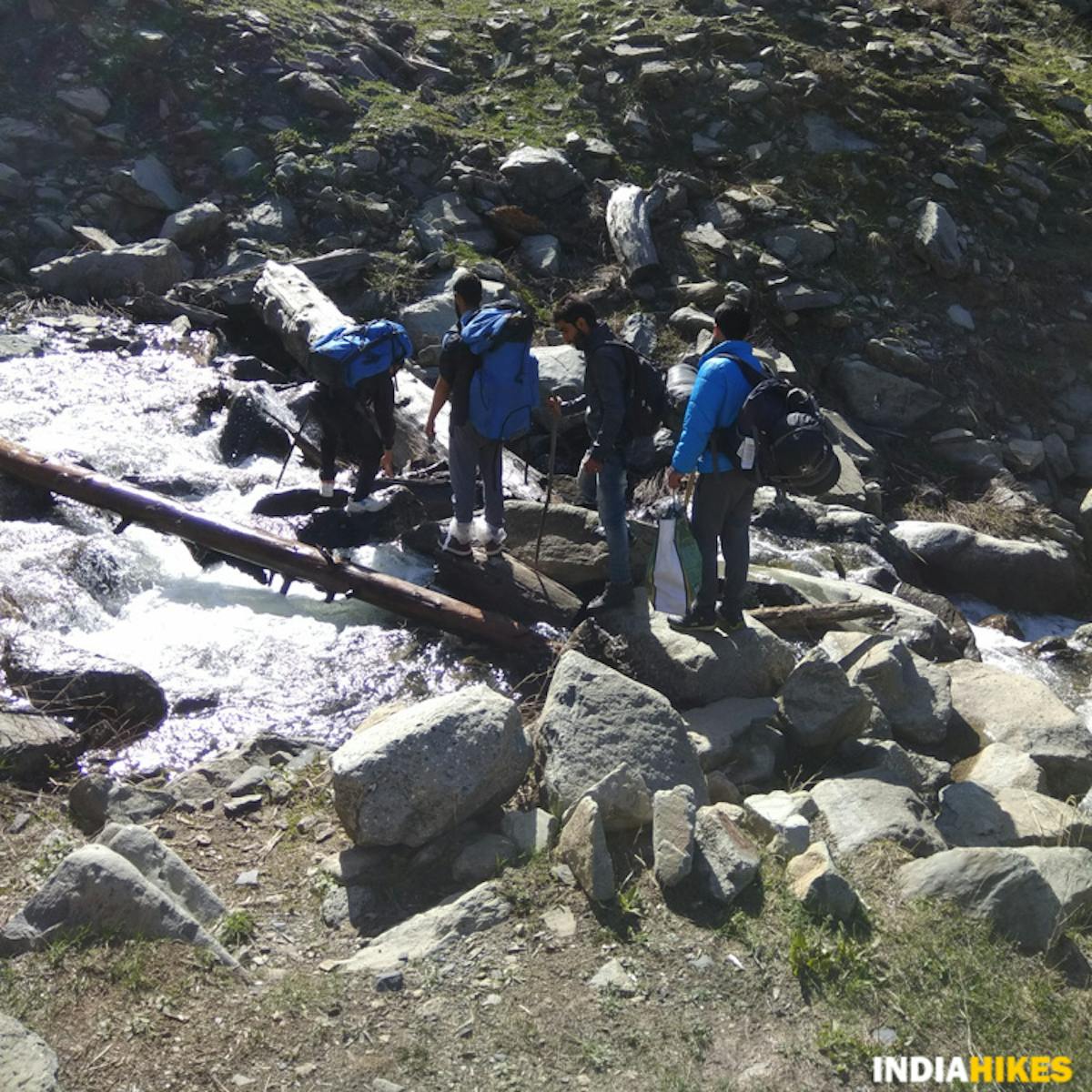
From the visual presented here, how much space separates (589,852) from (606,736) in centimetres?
95

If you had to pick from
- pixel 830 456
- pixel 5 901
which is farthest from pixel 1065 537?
pixel 5 901

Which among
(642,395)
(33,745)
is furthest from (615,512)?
(33,745)

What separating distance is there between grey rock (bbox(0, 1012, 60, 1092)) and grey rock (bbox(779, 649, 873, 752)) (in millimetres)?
4317

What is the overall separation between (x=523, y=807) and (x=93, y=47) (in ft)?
49.3

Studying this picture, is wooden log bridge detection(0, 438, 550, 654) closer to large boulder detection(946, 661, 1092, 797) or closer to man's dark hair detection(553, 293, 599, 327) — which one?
man's dark hair detection(553, 293, 599, 327)

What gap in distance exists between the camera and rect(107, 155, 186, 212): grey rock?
14633mm

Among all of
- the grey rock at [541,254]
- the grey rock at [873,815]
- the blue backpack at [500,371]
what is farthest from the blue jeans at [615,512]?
the grey rock at [541,254]

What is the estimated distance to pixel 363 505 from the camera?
372 inches

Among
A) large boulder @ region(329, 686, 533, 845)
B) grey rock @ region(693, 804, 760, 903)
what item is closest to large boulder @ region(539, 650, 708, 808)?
large boulder @ region(329, 686, 533, 845)

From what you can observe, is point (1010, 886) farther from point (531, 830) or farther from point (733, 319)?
point (733, 319)

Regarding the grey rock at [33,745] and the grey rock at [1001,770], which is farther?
the grey rock at [1001,770]

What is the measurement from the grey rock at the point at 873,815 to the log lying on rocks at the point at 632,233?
9360 mm

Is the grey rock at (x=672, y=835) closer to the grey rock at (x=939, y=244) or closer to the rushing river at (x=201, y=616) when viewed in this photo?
the rushing river at (x=201, y=616)

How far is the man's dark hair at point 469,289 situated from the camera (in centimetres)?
778
